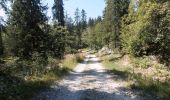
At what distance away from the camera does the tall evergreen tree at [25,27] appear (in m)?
26.3

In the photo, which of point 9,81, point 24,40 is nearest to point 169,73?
point 9,81

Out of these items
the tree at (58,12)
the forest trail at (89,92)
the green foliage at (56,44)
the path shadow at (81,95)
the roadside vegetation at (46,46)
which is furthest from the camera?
the tree at (58,12)

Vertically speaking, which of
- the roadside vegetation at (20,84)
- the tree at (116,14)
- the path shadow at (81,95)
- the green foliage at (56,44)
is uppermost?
the tree at (116,14)

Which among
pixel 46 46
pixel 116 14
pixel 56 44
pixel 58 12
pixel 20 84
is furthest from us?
pixel 58 12

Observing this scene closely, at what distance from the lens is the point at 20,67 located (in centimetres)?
2052

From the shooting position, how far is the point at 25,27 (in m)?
26.5

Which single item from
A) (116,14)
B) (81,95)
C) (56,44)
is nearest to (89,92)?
A: (81,95)

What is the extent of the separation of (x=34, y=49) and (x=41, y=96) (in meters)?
13.2

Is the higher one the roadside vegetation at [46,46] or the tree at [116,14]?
the tree at [116,14]

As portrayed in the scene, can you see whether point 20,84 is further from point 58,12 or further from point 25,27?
point 58,12

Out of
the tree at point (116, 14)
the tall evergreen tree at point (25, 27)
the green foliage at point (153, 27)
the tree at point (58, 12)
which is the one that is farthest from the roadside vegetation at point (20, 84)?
the tree at point (58, 12)

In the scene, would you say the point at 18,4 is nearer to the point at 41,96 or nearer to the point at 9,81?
the point at 9,81

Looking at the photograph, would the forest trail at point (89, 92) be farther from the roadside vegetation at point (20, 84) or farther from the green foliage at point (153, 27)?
the green foliage at point (153, 27)

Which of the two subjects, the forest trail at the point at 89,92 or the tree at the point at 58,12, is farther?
the tree at the point at 58,12
